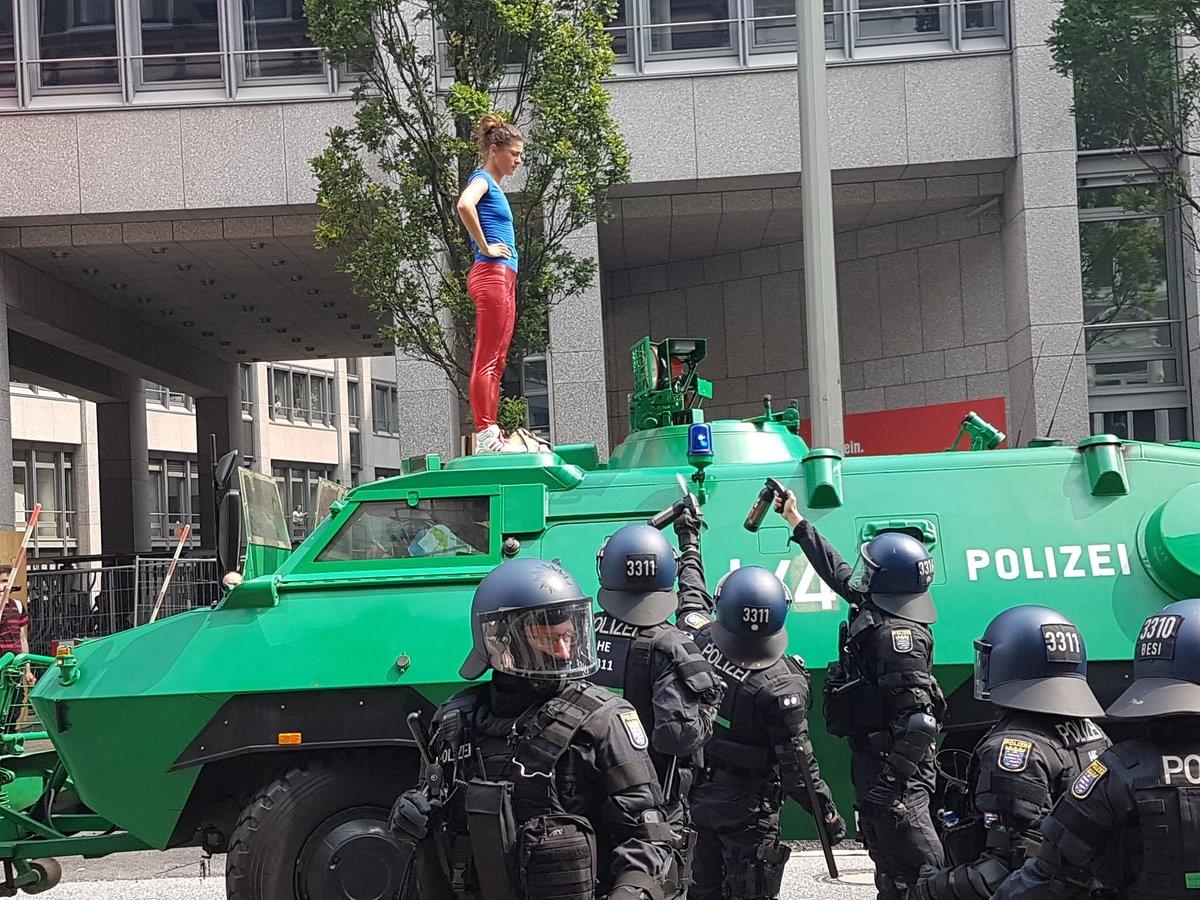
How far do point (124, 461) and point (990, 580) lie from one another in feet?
87.4

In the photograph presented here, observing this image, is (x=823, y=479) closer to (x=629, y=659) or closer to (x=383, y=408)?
(x=629, y=659)

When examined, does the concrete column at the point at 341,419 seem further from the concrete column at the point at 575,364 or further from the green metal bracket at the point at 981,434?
the green metal bracket at the point at 981,434

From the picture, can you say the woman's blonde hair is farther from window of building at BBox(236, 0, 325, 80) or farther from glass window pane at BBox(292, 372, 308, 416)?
glass window pane at BBox(292, 372, 308, 416)

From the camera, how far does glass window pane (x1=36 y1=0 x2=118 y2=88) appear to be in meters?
18.1

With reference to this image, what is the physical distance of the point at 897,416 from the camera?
18219mm

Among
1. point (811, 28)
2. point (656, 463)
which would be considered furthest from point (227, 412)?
point (656, 463)

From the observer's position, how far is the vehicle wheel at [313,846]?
6.28 m

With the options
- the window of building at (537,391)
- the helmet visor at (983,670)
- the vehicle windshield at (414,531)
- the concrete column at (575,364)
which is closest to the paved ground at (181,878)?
the vehicle windshield at (414,531)

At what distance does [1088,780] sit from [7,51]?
59.3ft

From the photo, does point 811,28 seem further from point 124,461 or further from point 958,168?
point 124,461

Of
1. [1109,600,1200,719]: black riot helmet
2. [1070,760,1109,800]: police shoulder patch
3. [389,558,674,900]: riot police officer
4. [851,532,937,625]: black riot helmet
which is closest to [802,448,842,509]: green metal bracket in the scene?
[851,532,937,625]: black riot helmet

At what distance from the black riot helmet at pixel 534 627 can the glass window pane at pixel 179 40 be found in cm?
1540

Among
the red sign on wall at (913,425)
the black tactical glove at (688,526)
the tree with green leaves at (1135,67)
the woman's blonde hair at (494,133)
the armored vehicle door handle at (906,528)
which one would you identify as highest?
the tree with green leaves at (1135,67)

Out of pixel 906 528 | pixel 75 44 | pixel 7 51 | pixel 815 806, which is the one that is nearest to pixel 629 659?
pixel 815 806
